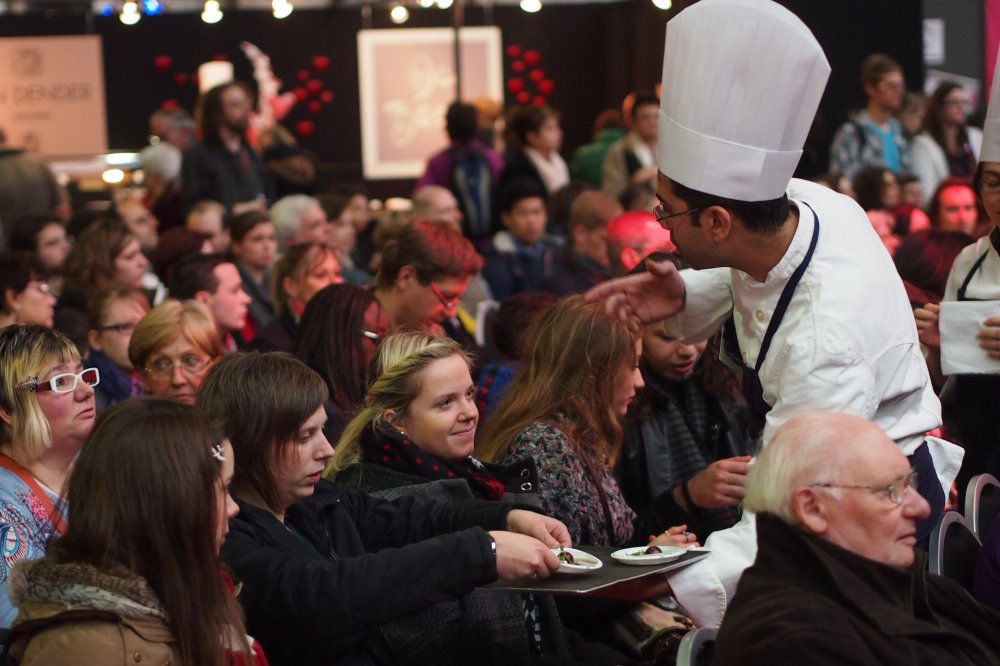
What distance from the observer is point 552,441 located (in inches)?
133

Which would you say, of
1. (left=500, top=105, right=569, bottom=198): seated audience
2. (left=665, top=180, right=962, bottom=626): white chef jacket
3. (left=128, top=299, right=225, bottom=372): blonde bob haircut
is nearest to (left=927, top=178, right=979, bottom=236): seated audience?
(left=500, top=105, right=569, bottom=198): seated audience

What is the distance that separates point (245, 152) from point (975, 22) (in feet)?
18.6

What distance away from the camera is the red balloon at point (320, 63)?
533 inches

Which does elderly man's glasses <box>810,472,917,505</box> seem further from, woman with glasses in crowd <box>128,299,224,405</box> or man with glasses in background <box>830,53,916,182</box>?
man with glasses in background <box>830,53,916,182</box>

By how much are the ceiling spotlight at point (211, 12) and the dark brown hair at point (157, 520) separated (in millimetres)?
11546

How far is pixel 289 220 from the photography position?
285 inches

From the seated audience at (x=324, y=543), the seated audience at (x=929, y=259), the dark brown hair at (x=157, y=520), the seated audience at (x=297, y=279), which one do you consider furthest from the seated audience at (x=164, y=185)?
the dark brown hair at (x=157, y=520)

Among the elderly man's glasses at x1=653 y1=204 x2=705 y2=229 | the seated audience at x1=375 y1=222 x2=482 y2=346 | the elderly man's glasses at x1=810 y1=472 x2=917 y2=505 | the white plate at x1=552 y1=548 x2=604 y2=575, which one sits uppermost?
the elderly man's glasses at x1=653 y1=204 x2=705 y2=229

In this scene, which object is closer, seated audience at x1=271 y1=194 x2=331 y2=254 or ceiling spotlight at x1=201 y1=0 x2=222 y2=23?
seated audience at x1=271 y1=194 x2=331 y2=254

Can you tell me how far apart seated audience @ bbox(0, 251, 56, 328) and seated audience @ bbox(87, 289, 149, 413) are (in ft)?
0.60

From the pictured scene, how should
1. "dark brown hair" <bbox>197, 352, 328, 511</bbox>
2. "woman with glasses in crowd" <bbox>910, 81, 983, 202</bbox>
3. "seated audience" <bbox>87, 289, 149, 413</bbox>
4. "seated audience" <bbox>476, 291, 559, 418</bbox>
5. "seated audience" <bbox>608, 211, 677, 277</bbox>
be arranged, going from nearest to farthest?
"dark brown hair" <bbox>197, 352, 328, 511</bbox> < "seated audience" <bbox>476, 291, 559, 418</bbox> < "seated audience" <bbox>87, 289, 149, 413</bbox> < "seated audience" <bbox>608, 211, 677, 277</bbox> < "woman with glasses in crowd" <bbox>910, 81, 983, 202</bbox>

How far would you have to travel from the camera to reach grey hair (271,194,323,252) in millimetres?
7223

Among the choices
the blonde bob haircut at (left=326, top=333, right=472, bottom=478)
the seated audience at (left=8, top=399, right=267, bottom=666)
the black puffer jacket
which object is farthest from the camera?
the blonde bob haircut at (left=326, top=333, right=472, bottom=478)

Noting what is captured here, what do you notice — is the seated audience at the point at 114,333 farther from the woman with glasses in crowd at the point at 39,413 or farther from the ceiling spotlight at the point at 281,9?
the ceiling spotlight at the point at 281,9
